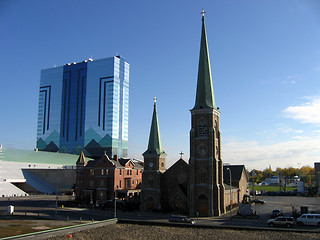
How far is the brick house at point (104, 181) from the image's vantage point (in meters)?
75.2

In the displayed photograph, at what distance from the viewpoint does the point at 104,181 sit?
250ft

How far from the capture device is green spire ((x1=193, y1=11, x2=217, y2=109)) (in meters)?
54.8

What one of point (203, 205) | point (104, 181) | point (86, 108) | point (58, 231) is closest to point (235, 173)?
point (203, 205)

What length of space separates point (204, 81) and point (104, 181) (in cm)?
3678

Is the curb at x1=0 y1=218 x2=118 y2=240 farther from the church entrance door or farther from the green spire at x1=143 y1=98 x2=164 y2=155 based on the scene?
the green spire at x1=143 y1=98 x2=164 y2=155

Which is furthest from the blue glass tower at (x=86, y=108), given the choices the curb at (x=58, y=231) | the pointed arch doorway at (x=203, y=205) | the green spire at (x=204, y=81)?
the curb at (x=58, y=231)

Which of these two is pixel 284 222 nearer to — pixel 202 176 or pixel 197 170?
pixel 202 176

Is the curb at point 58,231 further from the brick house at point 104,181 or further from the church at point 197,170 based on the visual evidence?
the brick house at point 104,181

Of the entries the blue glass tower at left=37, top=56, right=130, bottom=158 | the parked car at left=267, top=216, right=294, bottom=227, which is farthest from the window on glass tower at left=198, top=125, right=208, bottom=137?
the blue glass tower at left=37, top=56, right=130, bottom=158

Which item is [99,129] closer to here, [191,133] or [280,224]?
[191,133]

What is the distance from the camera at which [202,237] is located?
113ft


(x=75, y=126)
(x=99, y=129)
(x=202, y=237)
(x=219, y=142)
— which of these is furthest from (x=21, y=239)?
(x=75, y=126)

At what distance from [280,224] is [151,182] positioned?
26.0 meters

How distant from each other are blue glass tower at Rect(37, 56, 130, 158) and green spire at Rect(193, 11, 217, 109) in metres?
105
